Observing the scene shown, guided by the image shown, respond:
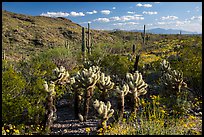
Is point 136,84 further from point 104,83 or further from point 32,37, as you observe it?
point 32,37

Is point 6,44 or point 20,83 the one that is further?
point 6,44

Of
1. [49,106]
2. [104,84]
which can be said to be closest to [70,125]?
[49,106]

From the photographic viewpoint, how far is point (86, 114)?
26.6ft

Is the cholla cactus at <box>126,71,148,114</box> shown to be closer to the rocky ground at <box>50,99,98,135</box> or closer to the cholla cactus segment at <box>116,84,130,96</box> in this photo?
the cholla cactus segment at <box>116,84,130,96</box>

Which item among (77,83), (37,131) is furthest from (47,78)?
(37,131)

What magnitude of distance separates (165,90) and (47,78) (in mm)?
3974

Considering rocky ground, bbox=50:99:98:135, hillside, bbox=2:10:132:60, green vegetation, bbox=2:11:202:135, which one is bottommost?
rocky ground, bbox=50:99:98:135

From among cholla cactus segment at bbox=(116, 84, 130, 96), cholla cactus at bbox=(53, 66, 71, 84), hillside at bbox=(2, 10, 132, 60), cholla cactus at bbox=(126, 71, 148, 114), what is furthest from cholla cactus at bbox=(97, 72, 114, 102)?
hillside at bbox=(2, 10, 132, 60)

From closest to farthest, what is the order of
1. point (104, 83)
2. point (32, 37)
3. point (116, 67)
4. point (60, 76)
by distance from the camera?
1. point (104, 83)
2. point (60, 76)
3. point (116, 67)
4. point (32, 37)

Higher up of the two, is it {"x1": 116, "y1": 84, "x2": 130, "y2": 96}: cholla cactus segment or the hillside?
the hillside

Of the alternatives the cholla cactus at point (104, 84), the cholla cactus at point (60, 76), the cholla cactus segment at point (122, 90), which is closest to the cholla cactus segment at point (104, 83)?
the cholla cactus at point (104, 84)

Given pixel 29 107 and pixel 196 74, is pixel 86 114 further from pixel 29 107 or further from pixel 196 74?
pixel 196 74

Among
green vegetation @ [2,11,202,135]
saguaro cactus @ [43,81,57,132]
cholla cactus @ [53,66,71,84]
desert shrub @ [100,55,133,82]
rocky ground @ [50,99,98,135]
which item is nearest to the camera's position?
green vegetation @ [2,11,202,135]

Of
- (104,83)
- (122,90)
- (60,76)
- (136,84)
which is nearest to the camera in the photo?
(122,90)
